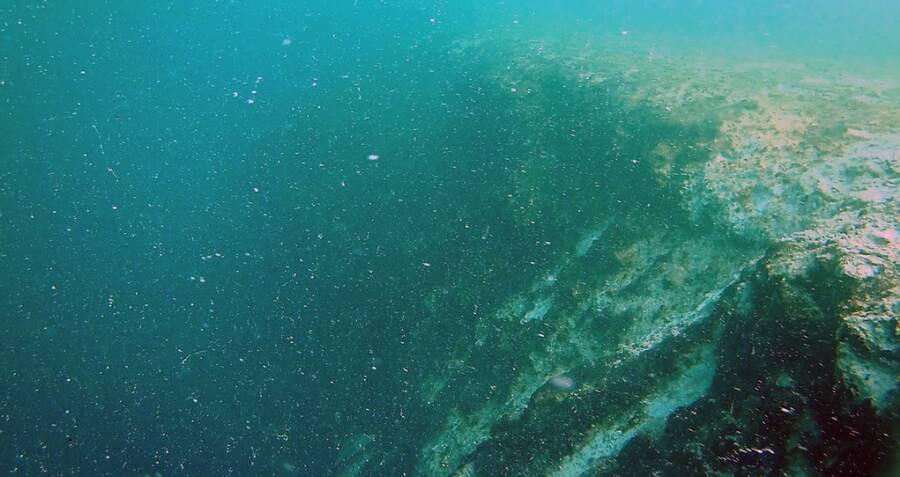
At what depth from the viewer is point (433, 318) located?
10.3 m

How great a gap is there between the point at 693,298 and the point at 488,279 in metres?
4.44

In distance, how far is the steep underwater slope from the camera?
12.6ft

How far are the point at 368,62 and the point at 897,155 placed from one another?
83.5 ft

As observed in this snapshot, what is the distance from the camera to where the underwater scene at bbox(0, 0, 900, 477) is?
458cm

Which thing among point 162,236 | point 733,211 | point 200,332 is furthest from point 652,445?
point 162,236

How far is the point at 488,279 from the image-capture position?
1006cm

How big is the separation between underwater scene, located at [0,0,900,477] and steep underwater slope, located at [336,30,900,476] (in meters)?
0.04

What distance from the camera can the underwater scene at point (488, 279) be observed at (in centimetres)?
458

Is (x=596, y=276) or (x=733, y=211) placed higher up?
(x=733, y=211)

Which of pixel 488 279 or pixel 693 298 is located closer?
pixel 693 298

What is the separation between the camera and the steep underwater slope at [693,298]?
12.6 feet

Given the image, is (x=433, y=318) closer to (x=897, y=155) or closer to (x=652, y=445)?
(x=652, y=445)

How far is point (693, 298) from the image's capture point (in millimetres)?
7156

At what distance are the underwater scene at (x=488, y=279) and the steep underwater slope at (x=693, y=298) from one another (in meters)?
0.04
